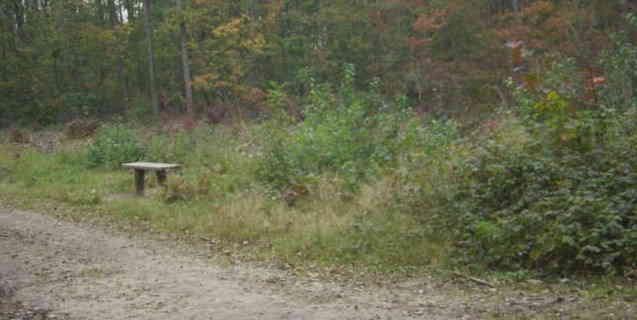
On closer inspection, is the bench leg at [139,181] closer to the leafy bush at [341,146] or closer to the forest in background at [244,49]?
the leafy bush at [341,146]

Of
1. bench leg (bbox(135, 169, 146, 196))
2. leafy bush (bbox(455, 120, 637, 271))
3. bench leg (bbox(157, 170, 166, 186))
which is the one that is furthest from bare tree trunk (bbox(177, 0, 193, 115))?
leafy bush (bbox(455, 120, 637, 271))

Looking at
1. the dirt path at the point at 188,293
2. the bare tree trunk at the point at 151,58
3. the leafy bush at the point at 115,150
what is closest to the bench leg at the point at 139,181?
the leafy bush at the point at 115,150

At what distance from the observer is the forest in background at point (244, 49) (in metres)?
22.5

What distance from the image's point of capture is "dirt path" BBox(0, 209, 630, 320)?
5.50m

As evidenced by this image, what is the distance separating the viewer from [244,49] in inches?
1166

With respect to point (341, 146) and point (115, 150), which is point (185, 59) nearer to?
point (115, 150)

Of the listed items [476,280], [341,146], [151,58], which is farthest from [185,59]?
[476,280]

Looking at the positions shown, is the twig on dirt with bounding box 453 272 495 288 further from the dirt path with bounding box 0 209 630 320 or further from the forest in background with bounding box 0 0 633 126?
the forest in background with bounding box 0 0 633 126

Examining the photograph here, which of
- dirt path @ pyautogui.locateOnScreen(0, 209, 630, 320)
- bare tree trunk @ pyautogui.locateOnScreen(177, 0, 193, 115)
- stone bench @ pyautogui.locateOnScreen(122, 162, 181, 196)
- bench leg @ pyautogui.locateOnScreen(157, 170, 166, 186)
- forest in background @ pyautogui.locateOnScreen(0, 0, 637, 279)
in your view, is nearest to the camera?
dirt path @ pyautogui.locateOnScreen(0, 209, 630, 320)

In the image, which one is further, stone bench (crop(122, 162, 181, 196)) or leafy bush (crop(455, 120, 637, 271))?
stone bench (crop(122, 162, 181, 196))

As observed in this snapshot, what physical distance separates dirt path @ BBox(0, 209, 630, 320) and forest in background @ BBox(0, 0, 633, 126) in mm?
13925

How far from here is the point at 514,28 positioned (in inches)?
833

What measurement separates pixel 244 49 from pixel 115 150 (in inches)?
611

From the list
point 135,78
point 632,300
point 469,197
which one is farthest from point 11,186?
point 135,78
